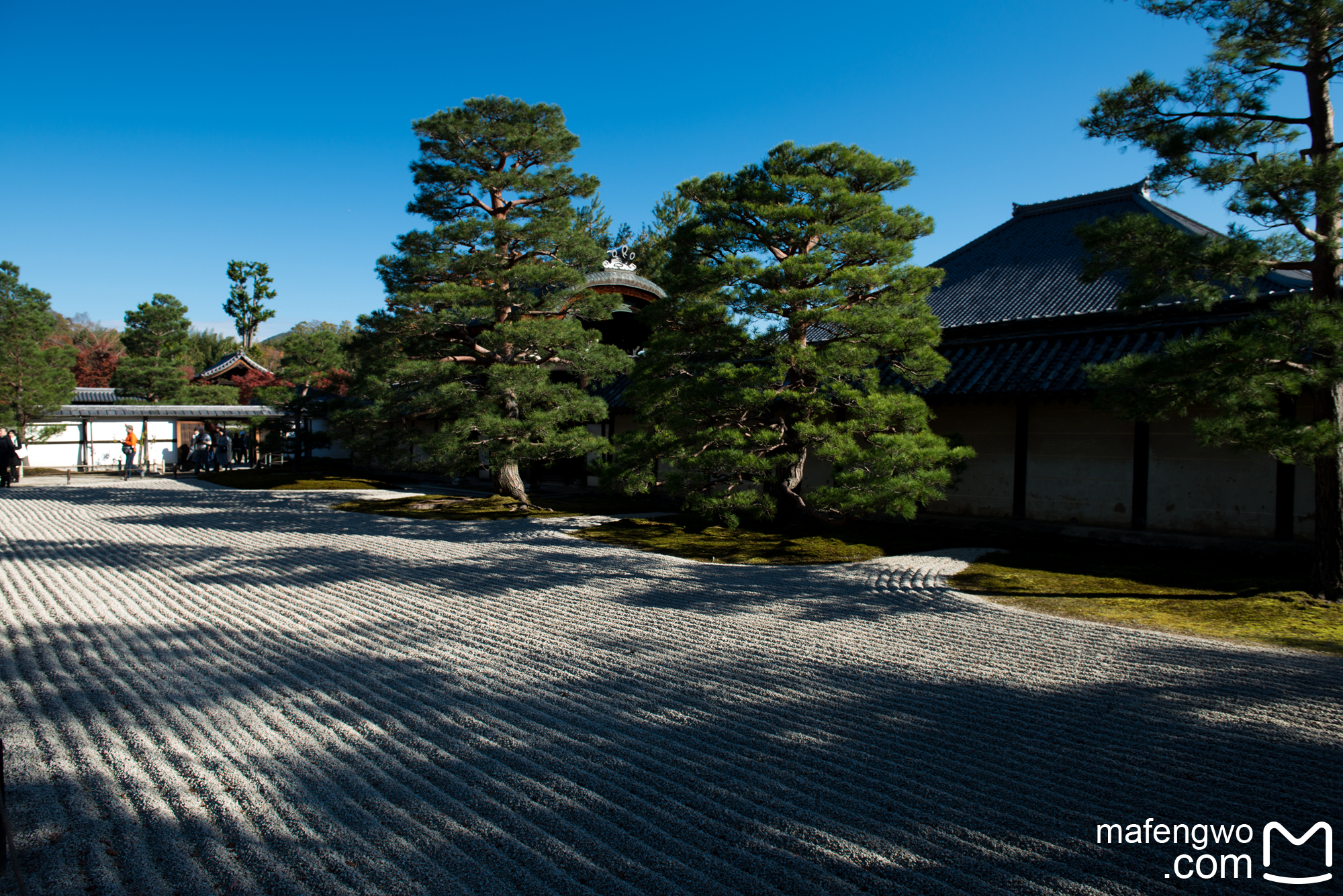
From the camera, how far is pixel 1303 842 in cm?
290

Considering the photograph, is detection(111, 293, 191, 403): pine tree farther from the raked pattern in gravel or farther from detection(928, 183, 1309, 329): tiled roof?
detection(928, 183, 1309, 329): tiled roof

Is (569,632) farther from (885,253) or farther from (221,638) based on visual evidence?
(885,253)

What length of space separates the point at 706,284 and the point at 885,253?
2.35m

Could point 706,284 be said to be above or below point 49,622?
above

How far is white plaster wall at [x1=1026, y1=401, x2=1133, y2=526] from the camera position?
10.2 m

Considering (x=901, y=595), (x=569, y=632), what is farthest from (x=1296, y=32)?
(x=569, y=632)

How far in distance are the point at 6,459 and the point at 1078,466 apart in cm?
2453

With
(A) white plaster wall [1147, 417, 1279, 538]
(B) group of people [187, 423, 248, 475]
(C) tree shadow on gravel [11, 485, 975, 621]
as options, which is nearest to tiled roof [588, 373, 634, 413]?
(C) tree shadow on gravel [11, 485, 975, 621]

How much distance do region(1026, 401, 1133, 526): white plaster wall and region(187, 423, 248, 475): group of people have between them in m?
25.4

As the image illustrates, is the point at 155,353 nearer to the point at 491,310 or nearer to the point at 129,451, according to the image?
the point at 129,451

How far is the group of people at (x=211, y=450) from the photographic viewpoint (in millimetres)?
25250

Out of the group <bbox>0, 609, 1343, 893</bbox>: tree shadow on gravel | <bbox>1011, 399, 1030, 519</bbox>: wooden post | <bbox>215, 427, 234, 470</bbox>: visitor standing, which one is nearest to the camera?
<bbox>0, 609, 1343, 893</bbox>: tree shadow on gravel

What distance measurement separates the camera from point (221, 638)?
18.5 ft

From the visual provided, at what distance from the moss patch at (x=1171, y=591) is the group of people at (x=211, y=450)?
1007 inches
